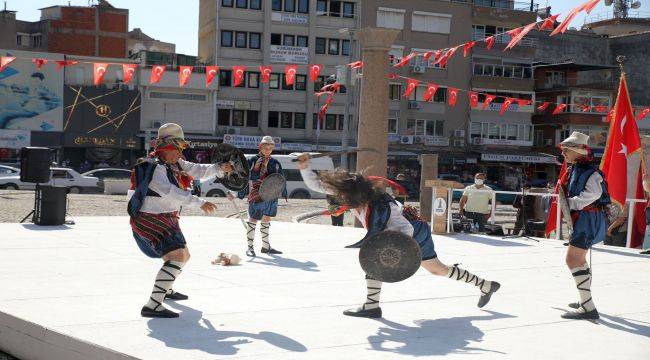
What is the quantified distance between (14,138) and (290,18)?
18795 millimetres

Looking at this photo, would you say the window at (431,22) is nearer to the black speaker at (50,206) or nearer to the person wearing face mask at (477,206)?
the person wearing face mask at (477,206)

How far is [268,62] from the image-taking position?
52.1 meters

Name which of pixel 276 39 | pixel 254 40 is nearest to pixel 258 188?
pixel 254 40

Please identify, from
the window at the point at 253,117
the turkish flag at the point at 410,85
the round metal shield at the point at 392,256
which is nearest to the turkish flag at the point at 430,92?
the turkish flag at the point at 410,85

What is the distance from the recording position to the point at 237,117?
51.9m

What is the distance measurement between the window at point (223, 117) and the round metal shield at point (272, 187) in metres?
40.4

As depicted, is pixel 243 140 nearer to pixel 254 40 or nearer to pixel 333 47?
pixel 254 40

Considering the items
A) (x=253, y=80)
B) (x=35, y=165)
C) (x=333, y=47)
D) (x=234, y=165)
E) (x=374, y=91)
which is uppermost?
(x=333, y=47)

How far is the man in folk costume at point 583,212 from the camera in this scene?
739cm

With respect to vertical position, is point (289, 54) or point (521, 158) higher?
point (289, 54)

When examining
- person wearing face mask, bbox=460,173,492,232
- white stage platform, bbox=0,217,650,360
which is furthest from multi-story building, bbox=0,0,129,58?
white stage platform, bbox=0,217,650,360

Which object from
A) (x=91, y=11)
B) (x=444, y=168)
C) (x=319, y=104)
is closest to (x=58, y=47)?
(x=91, y=11)

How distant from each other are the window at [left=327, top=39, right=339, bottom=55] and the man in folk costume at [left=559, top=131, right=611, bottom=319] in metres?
46.9

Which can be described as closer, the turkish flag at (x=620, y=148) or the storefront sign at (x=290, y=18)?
the turkish flag at (x=620, y=148)
